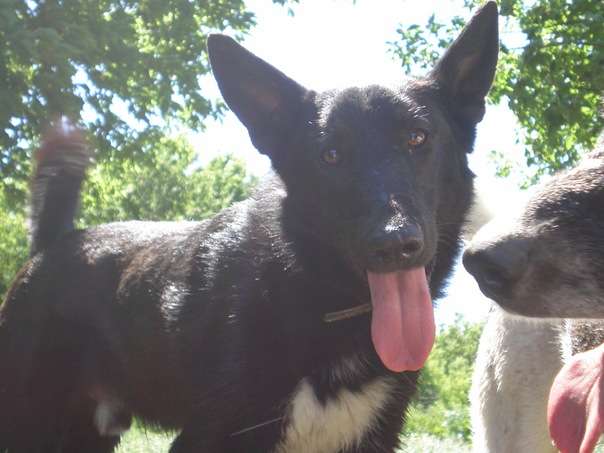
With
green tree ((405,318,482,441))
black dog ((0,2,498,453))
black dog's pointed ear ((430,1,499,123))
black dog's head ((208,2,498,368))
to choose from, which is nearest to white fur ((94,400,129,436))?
black dog ((0,2,498,453))

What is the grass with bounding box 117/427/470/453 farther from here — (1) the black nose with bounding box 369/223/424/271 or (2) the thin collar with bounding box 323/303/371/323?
(1) the black nose with bounding box 369/223/424/271

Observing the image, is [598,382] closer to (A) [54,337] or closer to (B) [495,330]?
(B) [495,330]

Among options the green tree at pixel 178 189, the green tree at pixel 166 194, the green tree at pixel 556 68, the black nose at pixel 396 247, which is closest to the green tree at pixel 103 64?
the green tree at pixel 556 68

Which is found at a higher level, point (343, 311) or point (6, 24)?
point (6, 24)

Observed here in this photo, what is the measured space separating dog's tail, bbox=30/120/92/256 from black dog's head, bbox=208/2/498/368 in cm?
170

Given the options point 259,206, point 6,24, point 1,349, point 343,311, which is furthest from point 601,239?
point 6,24

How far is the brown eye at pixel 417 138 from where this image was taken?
11.3 feet

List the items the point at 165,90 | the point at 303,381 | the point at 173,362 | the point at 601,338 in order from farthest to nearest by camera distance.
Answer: the point at 165,90 → the point at 173,362 → the point at 303,381 → the point at 601,338

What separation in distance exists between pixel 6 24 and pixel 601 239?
946 cm

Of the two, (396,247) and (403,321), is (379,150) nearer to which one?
(396,247)

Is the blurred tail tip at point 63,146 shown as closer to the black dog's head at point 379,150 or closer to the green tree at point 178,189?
the black dog's head at point 379,150

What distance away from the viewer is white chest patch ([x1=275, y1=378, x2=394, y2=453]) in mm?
3383

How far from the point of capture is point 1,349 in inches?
179

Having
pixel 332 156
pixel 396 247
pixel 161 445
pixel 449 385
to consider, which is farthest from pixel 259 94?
pixel 449 385
